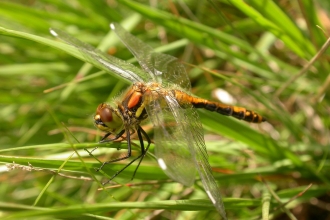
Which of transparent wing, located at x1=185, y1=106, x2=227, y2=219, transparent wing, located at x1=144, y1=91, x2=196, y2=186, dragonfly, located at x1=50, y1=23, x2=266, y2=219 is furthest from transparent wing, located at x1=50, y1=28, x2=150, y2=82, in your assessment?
transparent wing, located at x1=185, y1=106, x2=227, y2=219

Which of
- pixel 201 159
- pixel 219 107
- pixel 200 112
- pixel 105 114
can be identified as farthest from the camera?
pixel 219 107

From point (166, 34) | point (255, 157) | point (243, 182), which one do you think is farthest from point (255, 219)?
point (166, 34)

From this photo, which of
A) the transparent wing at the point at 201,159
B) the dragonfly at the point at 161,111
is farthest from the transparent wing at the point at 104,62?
the transparent wing at the point at 201,159

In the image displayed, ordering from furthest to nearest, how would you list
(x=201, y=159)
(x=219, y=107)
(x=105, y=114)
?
1. (x=219, y=107)
2. (x=105, y=114)
3. (x=201, y=159)

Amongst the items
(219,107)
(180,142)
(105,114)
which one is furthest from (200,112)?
(105,114)

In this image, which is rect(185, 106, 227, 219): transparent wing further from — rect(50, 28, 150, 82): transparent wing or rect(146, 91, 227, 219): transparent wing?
rect(50, 28, 150, 82): transparent wing

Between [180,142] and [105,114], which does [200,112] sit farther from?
[105,114]

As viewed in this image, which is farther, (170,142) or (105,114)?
(105,114)

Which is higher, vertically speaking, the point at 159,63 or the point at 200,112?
the point at 159,63
